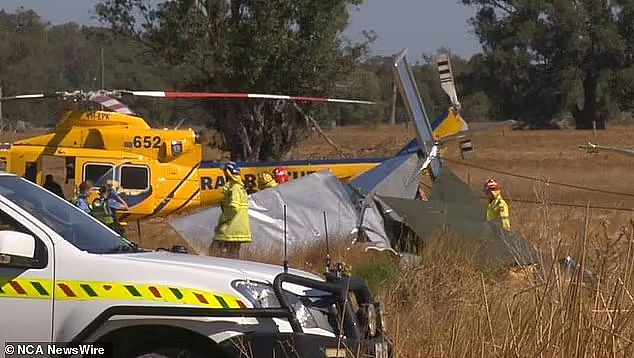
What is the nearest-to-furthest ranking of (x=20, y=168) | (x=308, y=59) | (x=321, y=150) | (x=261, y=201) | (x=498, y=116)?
(x=261, y=201), (x=20, y=168), (x=308, y=59), (x=321, y=150), (x=498, y=116)

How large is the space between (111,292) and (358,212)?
1084cm

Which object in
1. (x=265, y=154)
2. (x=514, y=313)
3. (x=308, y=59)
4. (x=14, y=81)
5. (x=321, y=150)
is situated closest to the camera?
(x=514, y=313)

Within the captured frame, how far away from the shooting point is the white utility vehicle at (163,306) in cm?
530

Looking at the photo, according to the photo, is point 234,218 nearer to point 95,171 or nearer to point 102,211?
point 102,211

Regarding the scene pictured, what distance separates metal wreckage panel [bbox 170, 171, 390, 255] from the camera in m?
15.1

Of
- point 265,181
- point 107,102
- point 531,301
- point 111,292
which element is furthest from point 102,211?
point 531,301

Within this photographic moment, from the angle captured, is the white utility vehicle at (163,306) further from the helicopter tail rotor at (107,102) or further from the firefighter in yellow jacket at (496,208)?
the helicopter tail rotor at (107,102)

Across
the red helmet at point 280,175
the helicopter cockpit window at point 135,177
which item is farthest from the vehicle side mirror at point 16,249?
the red helmet at point 280,175

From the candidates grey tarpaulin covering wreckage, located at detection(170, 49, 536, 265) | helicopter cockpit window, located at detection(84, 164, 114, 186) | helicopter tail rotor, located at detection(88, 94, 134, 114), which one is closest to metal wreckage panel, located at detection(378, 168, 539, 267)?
grey tarpaulin covering wreckage, located at detection(170, 49, 536, 265)

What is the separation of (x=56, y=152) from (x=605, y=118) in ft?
202

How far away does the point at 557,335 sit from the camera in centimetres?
453

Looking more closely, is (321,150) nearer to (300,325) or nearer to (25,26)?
(25,26)

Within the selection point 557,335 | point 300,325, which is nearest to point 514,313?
point 557,335

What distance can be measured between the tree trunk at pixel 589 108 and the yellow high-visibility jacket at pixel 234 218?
5977 cm
